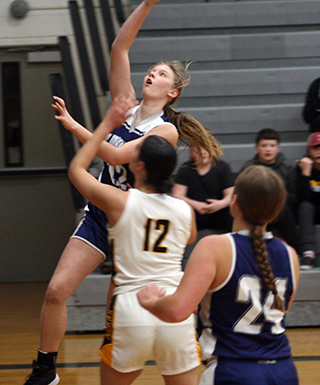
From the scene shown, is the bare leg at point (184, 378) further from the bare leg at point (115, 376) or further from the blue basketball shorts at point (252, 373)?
the blue basketball shorts at point (252, 373)

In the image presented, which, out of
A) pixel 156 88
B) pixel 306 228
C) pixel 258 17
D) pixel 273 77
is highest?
pixel 258 17

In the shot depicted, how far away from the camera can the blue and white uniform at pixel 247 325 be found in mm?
1548

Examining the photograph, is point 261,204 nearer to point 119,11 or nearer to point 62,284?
point 62,284

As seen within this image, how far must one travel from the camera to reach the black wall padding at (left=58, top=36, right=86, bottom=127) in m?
4.72

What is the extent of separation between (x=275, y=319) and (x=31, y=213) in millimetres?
6363

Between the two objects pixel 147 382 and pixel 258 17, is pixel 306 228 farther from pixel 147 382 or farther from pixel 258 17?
pixel 258 17

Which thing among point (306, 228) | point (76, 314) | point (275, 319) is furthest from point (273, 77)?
point (275, 319)

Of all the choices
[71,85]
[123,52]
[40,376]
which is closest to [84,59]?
[71,85]

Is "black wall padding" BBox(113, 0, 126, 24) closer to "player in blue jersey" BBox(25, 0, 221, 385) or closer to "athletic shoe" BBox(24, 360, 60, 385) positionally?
"player in blue jersey" BBox(25, 0, 221, 385)

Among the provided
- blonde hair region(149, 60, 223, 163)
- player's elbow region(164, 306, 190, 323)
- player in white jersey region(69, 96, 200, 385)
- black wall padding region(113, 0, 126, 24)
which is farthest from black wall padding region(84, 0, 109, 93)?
player's elbow region(164, 306, 190, 323)

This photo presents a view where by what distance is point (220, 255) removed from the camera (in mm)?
1539

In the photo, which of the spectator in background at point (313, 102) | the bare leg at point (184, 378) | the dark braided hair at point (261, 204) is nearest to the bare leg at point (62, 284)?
the bare leg at point (184, 378)

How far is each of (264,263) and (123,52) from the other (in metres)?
1.59

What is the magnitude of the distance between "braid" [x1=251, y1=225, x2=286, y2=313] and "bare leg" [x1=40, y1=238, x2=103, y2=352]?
3.60 feet
